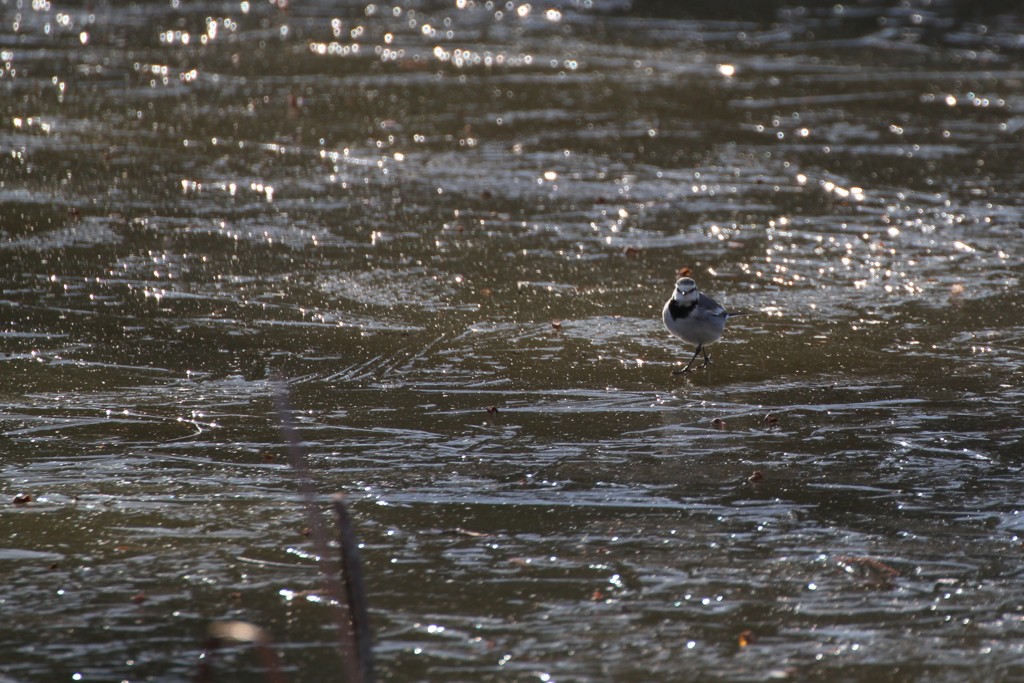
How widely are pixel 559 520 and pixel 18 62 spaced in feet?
39.7

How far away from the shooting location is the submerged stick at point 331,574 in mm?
2244

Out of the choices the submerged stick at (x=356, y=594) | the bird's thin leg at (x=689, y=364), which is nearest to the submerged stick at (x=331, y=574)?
the submerged stick at (x=356, y=594)

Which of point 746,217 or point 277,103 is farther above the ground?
point 277,103

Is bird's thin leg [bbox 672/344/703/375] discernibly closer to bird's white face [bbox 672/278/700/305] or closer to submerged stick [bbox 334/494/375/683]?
bird's white face [bbox 672/278/700/305]

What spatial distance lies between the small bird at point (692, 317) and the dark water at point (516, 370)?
209 millimetres

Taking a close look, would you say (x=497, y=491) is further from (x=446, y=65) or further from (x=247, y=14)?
(x=247, y=14)

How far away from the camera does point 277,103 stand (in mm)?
13312

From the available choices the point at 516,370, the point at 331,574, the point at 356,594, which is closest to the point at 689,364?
the point at 516,370

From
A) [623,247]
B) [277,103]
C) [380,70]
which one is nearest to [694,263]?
[623,247]

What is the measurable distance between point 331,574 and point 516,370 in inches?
132

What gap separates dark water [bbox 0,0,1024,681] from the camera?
4.29 meters

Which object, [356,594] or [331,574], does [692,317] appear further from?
[356,594]

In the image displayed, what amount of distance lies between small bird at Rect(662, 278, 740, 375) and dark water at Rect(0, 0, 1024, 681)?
21 centimetres

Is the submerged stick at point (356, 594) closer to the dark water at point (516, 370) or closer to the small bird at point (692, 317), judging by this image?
the dark water at point (516, 370)
